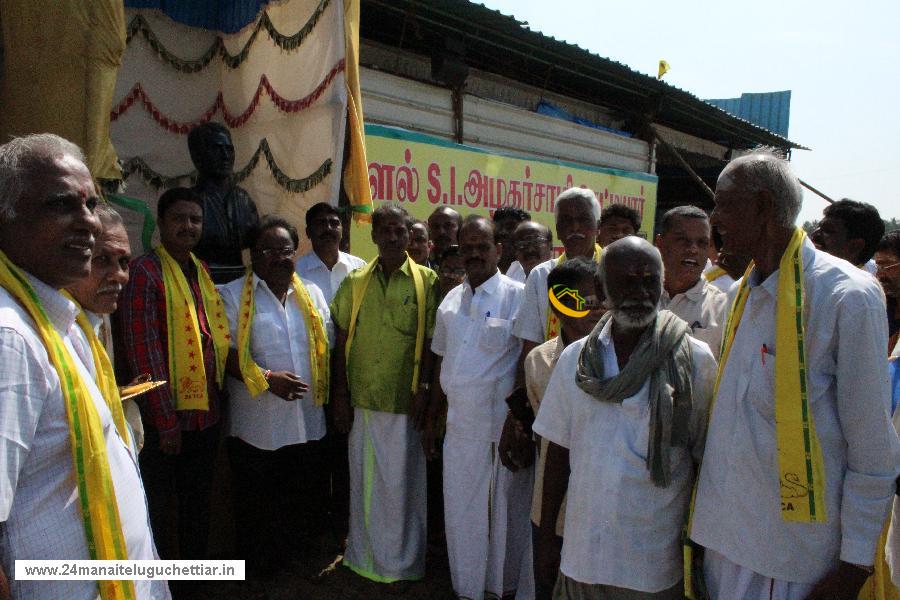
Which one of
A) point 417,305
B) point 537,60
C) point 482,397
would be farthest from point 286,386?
point 537,60

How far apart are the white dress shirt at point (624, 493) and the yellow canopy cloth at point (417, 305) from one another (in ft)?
4.98

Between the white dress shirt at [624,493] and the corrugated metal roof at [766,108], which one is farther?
the corrugated metal roof at [766,108]

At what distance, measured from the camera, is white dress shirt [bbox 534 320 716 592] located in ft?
5.55

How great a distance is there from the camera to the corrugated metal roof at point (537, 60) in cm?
560

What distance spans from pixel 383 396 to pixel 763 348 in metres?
2.02

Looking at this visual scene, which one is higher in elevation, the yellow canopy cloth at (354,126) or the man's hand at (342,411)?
the yellow canopy cloth at (354,126)

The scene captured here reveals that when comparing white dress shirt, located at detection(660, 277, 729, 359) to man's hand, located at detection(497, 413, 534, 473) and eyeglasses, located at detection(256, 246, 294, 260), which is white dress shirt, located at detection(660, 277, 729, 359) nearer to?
man's hand, located at detection(497, 413, 534, 473)

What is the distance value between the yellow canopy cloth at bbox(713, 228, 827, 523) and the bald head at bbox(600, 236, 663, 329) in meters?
0.32

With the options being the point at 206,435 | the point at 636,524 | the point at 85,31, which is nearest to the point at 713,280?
the point at 636,524

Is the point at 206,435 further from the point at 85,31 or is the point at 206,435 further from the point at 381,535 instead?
the point at 85,31

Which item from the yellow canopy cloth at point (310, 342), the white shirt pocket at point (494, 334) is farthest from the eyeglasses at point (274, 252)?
the white shirt pocket at point (494, 334)

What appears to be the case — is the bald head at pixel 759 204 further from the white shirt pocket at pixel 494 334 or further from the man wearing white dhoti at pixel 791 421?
the white shirt pocket at pixel 494 334

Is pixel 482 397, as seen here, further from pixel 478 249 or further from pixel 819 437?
pixel 819 437

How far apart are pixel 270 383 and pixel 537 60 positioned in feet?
17.2
